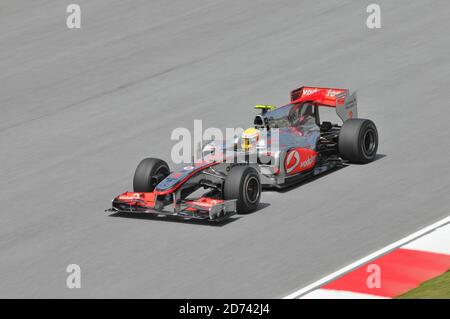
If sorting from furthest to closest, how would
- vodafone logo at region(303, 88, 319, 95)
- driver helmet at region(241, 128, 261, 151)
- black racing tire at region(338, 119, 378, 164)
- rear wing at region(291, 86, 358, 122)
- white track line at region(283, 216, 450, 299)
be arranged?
1. vodafone logo at region(303, 88, 319, 95)
2. rear wing at region(291, 86, 358, 122)
3. black racing tire at region(338, 119, 378, 164)
4. driver helmet at region(241, 128, 261, 151)
5. white track line at region(283, 216, 450, 299)

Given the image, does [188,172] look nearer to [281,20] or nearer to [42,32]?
[281,20]

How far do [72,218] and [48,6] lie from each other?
14161 millimetres

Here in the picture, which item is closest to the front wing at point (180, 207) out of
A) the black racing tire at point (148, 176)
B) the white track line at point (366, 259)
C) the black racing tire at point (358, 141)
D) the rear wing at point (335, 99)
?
the black racing tire at point (148, 176)

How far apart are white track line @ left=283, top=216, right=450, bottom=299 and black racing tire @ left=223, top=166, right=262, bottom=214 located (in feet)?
7.35

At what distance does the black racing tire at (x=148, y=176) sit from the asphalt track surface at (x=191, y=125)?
621mm

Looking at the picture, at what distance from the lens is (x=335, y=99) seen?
1634 cm

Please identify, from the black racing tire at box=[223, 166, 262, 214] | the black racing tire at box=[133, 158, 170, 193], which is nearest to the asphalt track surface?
the black racing tire at box=[223, 166, 262, 214]

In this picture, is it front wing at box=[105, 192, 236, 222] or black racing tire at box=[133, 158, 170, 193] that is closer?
front wing at box=[105, 192, 236, 222]

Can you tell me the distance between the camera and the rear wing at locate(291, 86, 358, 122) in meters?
16.4

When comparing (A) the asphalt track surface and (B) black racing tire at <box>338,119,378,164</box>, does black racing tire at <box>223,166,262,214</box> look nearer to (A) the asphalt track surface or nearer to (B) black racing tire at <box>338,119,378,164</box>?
(A) the asphalt track surface

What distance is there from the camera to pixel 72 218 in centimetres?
1449

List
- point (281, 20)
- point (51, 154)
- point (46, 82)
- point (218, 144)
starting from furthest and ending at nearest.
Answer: point (281, 20)
point (46, 82)
point (51, 154)
point (218, 144)

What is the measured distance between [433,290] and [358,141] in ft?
15.9
